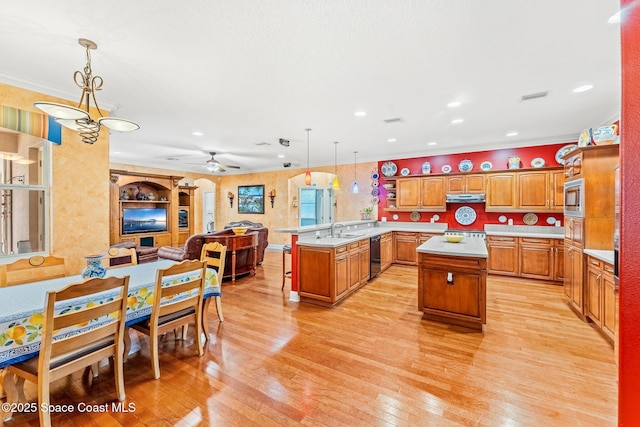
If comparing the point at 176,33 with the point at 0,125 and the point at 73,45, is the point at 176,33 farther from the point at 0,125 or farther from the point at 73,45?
the point at 0,125

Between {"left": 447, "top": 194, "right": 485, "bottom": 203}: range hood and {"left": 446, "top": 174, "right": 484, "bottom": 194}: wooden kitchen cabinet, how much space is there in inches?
3.1

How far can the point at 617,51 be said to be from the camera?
2307 mm

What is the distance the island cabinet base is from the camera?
304cm

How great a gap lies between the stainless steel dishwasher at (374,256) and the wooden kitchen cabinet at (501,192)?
2.46 m

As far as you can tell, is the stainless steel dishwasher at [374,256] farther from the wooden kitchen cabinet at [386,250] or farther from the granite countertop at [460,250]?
the granite countertop at [460,250]

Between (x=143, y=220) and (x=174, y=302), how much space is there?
5.77 meters

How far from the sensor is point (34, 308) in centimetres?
174

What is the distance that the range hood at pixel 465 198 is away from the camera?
563 cm

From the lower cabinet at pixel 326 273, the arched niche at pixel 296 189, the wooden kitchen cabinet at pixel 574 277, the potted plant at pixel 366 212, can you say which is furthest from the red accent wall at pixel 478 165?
the lower cabinet at pixel 326 273

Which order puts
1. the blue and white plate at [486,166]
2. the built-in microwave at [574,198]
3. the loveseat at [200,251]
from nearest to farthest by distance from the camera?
the built-in microwave at [574,198]
the loveseat at [200,251]
the blue and white plate at [486,166]

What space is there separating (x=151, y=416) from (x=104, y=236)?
8.44 ft

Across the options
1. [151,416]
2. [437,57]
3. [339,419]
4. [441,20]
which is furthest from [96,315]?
[437,57]

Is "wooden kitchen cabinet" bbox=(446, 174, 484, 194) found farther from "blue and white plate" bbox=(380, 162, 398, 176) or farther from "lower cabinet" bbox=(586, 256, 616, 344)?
"lower cabinet" bbox=(586, 256, 616, 344)

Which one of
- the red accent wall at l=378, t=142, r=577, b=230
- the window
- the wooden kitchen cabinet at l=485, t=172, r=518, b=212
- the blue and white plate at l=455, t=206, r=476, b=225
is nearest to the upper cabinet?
the wooden kitchen cabinet at l=485, t=172, r=518, b=212
